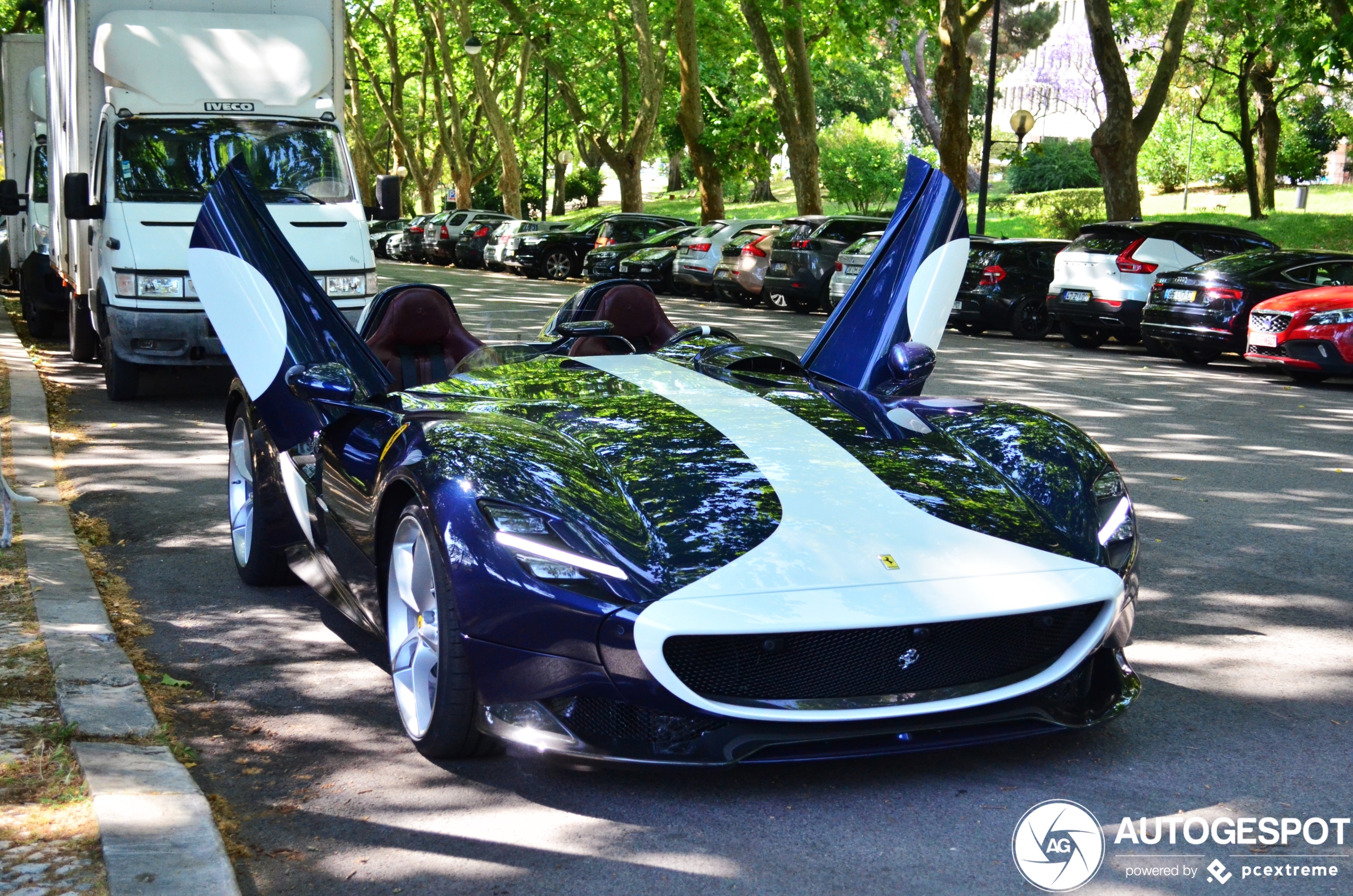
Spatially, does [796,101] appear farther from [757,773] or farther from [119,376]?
[757,773]

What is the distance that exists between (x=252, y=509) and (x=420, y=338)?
3.55ft

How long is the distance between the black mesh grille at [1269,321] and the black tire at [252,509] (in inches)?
445

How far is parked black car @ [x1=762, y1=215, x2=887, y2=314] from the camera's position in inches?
890

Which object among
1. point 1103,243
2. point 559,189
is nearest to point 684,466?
point 1103,243

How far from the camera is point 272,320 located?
543 cm

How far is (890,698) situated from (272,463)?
2990mm

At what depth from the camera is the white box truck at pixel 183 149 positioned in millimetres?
11086

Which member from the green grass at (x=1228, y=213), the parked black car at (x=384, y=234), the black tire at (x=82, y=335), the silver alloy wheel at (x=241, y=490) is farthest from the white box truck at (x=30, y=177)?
the parked black car at (x=384, y=234)

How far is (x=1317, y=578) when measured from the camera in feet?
21.0

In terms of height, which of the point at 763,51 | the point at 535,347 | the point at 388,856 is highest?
the point at 763,51

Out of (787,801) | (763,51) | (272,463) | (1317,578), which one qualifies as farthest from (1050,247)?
(787,801)

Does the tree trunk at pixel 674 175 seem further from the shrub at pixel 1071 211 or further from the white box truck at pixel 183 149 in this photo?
the white box truck at pixel 183 149

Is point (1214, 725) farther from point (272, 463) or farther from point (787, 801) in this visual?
point (272, 463)

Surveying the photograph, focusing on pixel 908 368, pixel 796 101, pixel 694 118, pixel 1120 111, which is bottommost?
pixel 908 368
